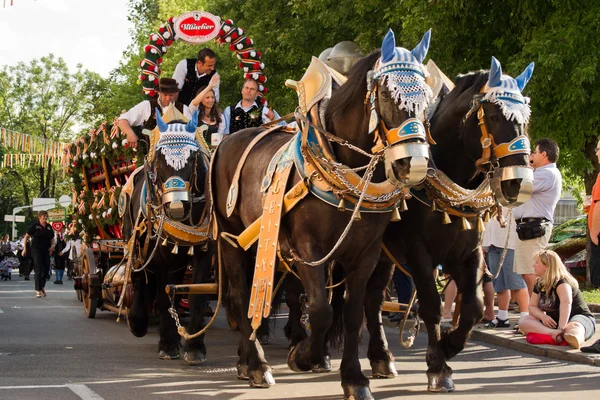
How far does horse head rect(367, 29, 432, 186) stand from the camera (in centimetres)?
642

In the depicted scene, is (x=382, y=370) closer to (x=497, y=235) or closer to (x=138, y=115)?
(x=497, y=235)

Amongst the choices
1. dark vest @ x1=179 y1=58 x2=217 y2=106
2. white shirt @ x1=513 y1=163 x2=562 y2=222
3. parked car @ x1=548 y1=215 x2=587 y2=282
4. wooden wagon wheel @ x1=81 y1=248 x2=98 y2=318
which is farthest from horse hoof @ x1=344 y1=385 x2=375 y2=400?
parked car @ x1=548 y1=215 x2=587 y2=282

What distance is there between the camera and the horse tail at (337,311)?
859 cm

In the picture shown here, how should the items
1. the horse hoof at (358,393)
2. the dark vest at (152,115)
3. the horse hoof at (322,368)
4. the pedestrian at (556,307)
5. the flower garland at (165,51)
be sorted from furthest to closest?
1. the flower garland at (165,51)
2. the dark vest at (152,115)
3. the pedestrian at (556,307)
4. the horse hoof at (322,368)
5. the horse hoof at (358,393)

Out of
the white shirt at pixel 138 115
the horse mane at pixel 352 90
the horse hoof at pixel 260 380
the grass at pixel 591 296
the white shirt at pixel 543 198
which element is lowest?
the horse hoof at pixel 260 380

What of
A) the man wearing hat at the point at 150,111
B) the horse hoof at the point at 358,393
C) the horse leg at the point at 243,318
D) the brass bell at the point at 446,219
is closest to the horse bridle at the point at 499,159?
the brass bell at the point at 446,219

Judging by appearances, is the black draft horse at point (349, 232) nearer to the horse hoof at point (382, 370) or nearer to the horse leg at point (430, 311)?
the horse leg at point (430, 311)

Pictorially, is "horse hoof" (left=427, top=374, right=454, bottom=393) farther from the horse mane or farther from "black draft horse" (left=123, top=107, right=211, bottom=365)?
"black draft horse" (left=123, top=107, right=211, bottom=365)

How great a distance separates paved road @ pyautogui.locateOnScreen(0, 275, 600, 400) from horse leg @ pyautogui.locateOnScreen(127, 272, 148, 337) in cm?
24

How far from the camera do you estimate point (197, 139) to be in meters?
10.2

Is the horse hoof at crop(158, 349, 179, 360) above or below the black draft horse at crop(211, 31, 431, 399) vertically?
below

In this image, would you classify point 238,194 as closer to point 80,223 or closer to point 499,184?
point 499,184

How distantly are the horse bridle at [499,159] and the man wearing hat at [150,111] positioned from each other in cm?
482

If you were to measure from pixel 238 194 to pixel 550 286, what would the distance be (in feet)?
12.3
